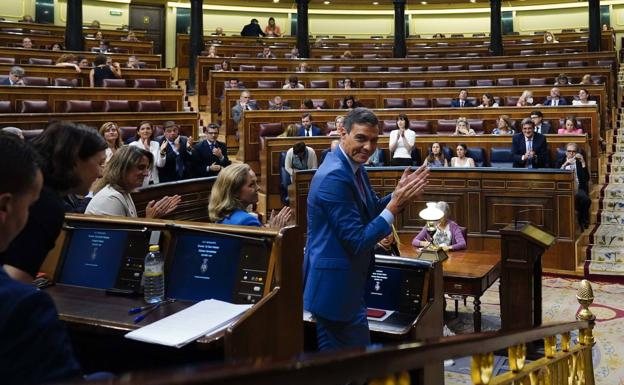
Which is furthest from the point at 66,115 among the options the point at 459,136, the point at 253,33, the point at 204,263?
the point at 253,33

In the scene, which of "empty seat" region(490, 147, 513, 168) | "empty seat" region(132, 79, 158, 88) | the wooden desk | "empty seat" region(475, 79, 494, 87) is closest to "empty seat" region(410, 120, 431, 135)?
"empty seat" region(490, 147, 513, 168)

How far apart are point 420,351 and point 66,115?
632cm

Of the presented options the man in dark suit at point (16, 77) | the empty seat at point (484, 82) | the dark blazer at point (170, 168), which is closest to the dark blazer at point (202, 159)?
the dark blazer at point (170, 168)

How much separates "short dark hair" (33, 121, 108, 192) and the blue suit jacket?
0.74 metres

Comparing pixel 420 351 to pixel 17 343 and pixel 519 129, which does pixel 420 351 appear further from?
pixel 519 129

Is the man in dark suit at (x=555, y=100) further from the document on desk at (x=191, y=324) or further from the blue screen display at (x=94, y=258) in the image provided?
the document on desk at (x=191, y=324)

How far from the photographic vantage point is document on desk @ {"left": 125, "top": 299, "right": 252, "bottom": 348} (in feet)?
5.50

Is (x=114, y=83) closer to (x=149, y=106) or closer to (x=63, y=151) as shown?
(x=149, y=106)

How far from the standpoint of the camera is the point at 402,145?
7184 millimetres

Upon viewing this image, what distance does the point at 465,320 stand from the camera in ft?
15.0

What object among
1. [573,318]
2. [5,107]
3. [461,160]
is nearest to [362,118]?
[573,318]

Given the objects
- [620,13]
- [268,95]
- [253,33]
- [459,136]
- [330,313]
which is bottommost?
[330,313]

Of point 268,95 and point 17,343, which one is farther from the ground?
point 268,95

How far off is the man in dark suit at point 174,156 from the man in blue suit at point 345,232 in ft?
12.7
